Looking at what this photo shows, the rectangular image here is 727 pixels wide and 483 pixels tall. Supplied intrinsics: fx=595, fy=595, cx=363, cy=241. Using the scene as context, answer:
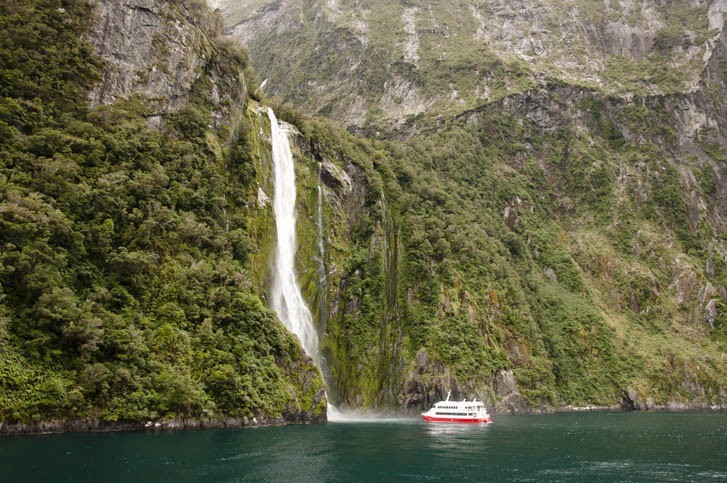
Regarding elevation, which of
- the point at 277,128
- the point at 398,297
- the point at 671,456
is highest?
the point at 277,128

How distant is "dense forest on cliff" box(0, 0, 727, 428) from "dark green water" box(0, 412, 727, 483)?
5.54m

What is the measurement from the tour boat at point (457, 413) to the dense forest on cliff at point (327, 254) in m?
5.19

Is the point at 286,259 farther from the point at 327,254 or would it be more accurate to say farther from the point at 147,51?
the point at 147,51

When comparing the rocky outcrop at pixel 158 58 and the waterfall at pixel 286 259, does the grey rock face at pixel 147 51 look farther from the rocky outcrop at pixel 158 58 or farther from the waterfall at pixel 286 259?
the waterfall at pixel 286 259

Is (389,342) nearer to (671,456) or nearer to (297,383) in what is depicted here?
(297,383)

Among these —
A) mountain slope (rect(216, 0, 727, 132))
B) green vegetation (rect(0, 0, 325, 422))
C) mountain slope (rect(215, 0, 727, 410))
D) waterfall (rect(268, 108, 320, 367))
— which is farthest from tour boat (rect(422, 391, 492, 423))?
mountain slope (rect(216, 0, 727, 132))

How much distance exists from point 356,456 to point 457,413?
101 feet

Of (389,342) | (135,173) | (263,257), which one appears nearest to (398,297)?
(389,342)

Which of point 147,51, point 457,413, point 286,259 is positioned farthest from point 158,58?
point 457,413

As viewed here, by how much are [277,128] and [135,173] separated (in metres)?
24.8

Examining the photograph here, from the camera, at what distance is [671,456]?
4006 centimetres

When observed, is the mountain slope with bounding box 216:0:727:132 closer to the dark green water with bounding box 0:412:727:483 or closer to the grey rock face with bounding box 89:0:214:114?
the grey rock face with bounding box 89:0:214:114

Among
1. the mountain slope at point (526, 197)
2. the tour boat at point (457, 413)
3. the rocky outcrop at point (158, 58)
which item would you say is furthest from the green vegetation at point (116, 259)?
the mountain slope at point (526, 197)

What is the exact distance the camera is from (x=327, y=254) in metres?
74.3
